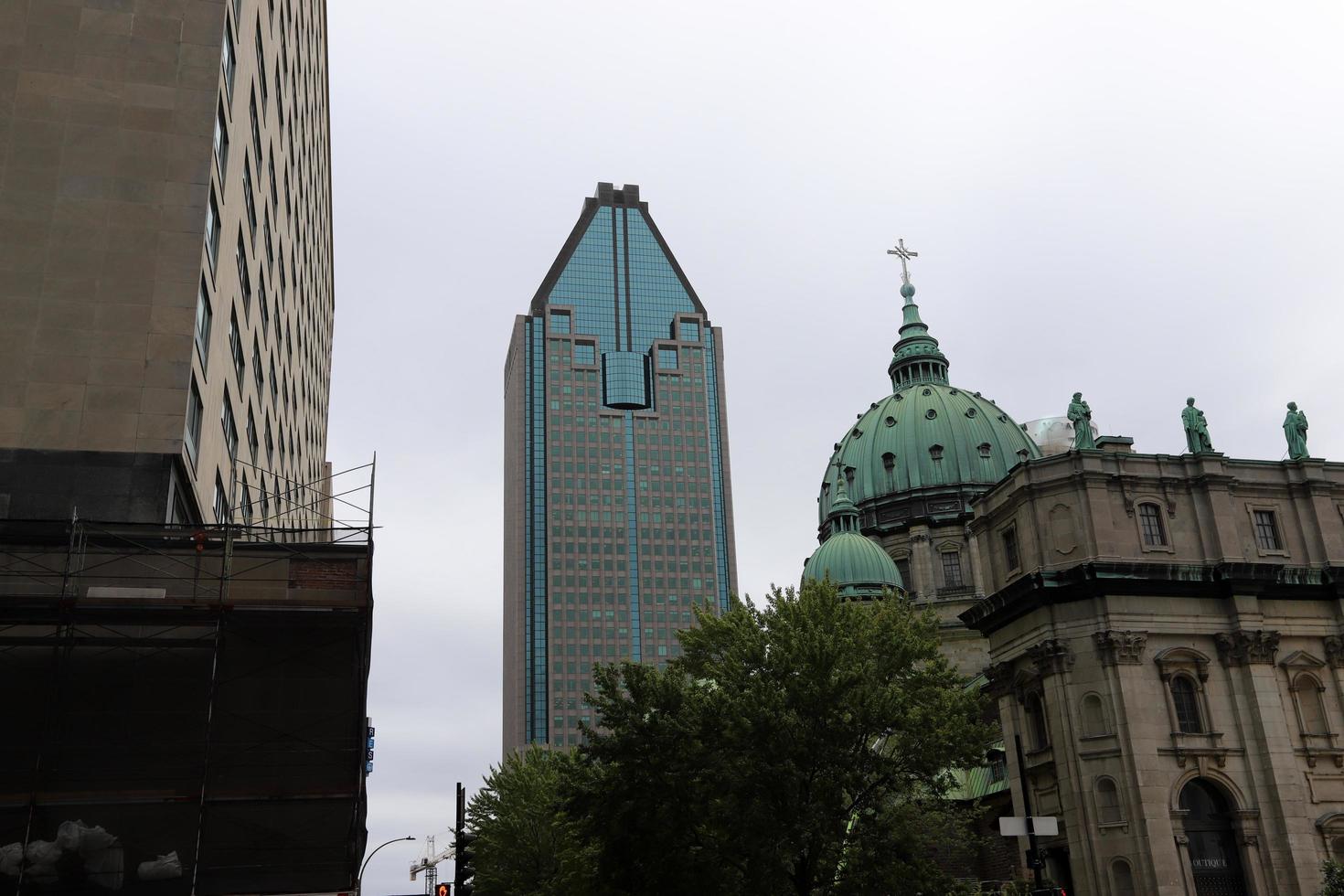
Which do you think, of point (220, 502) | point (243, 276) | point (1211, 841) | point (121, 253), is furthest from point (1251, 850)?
point (121, 253)

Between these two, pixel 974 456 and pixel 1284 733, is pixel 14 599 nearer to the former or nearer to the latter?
pixel 1284 733

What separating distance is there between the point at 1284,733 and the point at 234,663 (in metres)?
42.3

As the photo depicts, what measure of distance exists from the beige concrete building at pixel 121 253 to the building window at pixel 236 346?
273 mm

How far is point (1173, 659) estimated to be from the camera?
51.3m

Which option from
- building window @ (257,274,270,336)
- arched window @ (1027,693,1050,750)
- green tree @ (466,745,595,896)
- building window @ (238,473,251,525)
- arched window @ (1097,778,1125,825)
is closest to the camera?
building window @ (238,473,251,525)

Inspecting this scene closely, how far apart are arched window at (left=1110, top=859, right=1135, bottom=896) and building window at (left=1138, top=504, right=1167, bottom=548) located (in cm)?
1368

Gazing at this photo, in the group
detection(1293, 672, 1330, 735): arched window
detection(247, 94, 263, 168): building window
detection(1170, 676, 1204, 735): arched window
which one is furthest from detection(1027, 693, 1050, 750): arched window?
detection(247, 94, 263, 168): building window

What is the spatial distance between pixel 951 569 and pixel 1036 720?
140 ft


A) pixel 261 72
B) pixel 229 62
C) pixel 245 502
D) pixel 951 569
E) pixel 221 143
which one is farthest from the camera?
pixel 951 569

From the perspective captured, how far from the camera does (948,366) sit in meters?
119

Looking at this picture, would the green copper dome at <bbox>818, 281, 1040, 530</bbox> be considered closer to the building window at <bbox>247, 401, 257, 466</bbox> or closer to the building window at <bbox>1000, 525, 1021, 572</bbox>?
the building window at <bbox>1000, 525, 1021, 572</bbox>

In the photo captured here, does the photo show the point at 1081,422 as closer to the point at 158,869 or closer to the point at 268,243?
the point at 268,243

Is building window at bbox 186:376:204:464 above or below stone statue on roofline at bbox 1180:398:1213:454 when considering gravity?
below

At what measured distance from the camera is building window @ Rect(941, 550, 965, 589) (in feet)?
313
